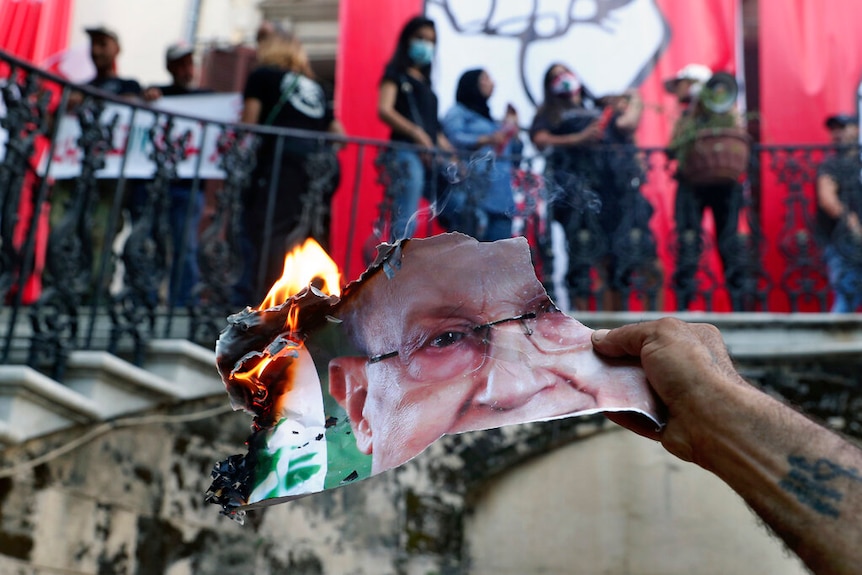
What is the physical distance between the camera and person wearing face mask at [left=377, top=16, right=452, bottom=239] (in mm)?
6141

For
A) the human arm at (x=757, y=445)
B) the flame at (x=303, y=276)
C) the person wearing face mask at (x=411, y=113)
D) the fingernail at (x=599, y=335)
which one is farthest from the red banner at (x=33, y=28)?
the human arm at (x=757, y=445)

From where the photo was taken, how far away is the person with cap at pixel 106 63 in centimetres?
646

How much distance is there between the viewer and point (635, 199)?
251 inches

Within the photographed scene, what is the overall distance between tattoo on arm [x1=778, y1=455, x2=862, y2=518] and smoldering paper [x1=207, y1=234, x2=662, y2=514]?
0.25m

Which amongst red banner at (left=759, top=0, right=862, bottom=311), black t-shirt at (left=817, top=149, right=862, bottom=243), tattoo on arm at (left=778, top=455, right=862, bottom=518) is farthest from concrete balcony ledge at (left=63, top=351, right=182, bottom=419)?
red banner at (left=759, top=0, right=862, bottom=311)

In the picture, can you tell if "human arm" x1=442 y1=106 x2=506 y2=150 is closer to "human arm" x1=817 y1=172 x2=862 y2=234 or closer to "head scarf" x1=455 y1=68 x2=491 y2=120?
"head scarf" x1=455 y1=68 x2=491 y2=120

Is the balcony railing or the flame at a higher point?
the balcony railing

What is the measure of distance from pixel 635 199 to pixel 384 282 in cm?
498

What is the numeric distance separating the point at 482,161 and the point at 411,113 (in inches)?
40.7

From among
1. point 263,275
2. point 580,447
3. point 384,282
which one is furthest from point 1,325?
point 384,282

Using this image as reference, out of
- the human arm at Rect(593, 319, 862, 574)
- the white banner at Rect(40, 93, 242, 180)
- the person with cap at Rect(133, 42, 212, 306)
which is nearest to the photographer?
the human arm at Rect(593, 319, 862, 574)

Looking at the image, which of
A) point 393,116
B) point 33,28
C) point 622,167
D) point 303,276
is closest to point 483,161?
point 393,116

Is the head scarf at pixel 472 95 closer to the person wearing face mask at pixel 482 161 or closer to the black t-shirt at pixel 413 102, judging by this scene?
the person wearing face mask at pixel 482 161

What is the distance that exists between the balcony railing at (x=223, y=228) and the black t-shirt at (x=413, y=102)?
381mm
